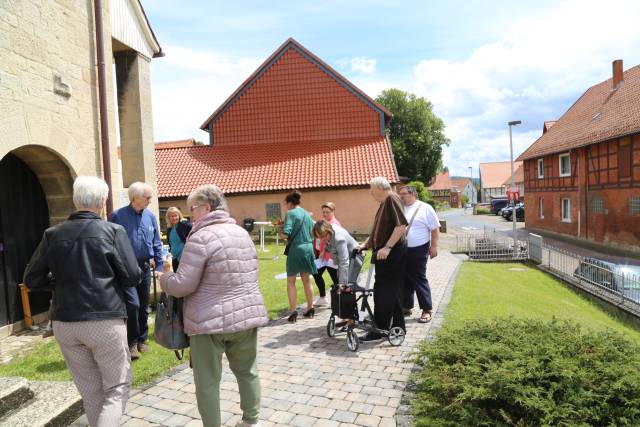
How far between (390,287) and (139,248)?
291cm

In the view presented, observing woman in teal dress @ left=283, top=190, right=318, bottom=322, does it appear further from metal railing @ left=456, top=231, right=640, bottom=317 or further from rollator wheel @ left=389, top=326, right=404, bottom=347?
metal railing @ left=456, top=231, right=640, bottom=317

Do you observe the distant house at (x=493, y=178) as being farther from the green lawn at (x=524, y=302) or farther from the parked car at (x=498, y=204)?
the green lawn at (x=524, y=302)

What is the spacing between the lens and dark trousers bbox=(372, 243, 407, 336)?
209 inches

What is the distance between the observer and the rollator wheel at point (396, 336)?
5492mm

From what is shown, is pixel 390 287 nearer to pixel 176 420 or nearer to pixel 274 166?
pixel 176 420

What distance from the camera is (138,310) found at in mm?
5234

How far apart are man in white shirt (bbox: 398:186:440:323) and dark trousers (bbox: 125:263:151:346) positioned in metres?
3.33

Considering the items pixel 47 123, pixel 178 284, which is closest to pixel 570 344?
pixel 178 284

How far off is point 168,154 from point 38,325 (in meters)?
19.4

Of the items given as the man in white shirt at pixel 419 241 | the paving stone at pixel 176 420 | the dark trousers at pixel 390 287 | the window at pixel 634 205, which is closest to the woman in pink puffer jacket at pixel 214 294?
the paving stone at pixel 176 420

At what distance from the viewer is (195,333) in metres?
3.10

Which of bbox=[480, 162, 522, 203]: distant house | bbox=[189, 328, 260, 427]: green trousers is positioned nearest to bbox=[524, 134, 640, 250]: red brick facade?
bbox=[189, 328, 260, 427]: green trousers

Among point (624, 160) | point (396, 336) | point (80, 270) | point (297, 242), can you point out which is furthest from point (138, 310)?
point (624, 160)

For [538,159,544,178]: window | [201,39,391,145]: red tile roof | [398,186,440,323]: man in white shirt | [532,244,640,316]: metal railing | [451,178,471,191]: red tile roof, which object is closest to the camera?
[398,186,440,323]: man in white shirt
